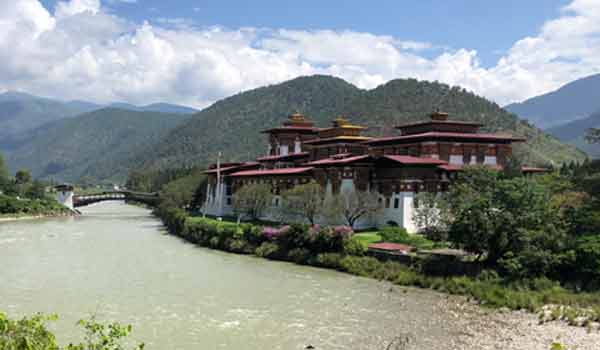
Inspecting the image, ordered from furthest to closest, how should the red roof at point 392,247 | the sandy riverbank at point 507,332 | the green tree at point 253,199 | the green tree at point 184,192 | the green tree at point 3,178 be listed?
the green tree at point 3,178 → the green tree at point 184,192 → the green tree at point 253,199 → the red roof at point 392,247 → the sandy riverbank at point 507,332

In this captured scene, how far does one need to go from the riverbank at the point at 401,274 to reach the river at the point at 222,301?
1022 mm

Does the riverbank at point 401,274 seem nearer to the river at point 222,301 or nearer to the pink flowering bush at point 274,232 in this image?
the pink flowering bush at point 274,232

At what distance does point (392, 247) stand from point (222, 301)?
1170cm

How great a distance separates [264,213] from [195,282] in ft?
84.6

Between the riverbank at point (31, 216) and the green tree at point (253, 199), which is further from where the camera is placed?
the riverbank at point (31, 216)

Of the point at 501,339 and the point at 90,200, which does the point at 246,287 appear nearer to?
the point at 501,339

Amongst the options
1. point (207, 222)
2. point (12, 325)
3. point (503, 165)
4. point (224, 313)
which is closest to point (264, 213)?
point (207, 222)

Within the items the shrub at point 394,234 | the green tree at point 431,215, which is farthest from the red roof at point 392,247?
the green tree at point 431,215

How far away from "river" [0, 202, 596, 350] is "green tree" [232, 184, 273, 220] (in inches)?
440

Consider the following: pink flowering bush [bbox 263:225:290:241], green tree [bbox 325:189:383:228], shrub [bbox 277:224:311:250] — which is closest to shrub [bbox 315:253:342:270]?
shrub [bbox 277:224:311:250]

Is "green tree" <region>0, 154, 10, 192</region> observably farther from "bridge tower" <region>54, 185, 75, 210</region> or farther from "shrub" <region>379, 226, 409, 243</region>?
"shrub" <region>379, 226, 409, 243</region>

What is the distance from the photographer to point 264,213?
59.0 metres

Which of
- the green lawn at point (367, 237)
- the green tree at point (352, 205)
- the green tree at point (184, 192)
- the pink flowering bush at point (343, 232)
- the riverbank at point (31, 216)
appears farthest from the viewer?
the riverbank at point (31, 216)

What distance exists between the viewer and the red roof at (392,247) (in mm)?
35456
